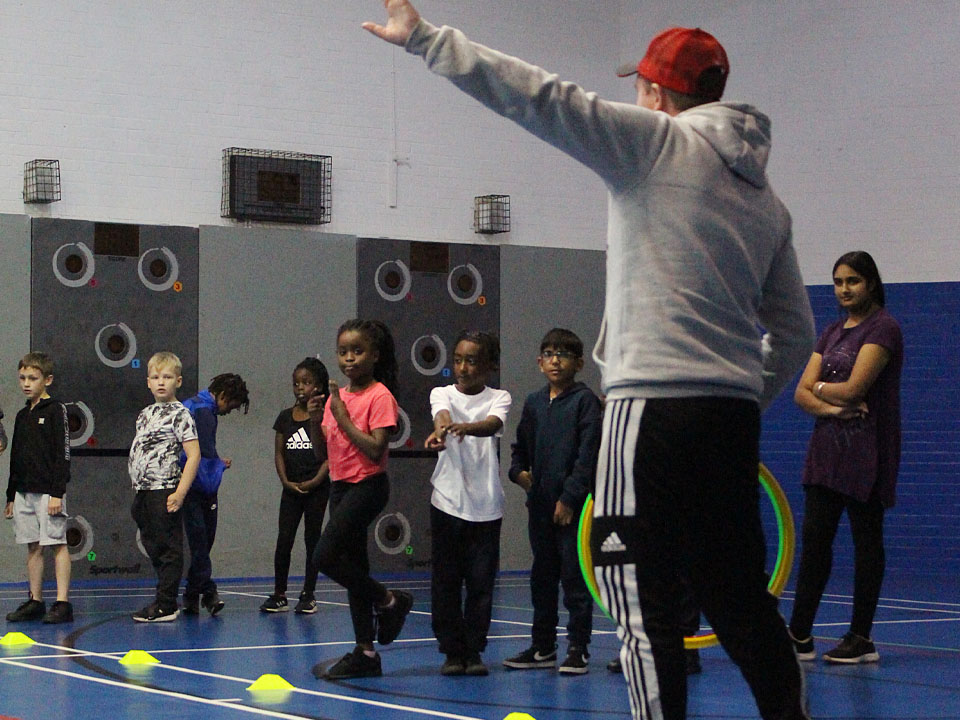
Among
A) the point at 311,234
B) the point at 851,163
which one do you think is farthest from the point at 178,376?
the point at 851,163

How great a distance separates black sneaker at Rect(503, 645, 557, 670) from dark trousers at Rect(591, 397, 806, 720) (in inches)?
116

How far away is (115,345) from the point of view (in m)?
9.85

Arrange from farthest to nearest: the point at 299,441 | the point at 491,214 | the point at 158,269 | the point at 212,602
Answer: the point at 491,214 < the point at 158,269 < the point at 299,441 < the point at 212,602

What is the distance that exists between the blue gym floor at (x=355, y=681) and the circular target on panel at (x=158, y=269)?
2937 mm

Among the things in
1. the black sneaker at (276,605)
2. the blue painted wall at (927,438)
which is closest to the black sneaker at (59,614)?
the black sneaker at (276,605)

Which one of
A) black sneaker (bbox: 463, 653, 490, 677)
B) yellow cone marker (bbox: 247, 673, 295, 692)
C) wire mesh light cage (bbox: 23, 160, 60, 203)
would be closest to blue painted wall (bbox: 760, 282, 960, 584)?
black sneaker (bbox: 463, 653, 490, 677)

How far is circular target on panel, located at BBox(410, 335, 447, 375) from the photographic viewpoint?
10820 millimetres

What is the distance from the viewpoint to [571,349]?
5.93 metres

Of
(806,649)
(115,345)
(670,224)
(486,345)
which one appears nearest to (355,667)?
(486,345)

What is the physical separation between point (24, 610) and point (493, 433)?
3.07m

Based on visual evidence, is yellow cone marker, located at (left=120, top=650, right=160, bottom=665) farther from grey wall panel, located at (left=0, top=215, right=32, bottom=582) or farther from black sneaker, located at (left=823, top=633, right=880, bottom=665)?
grey wall panel, located at (left=0, top=215, right=32, bottom=582)

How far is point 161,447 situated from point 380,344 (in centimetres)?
230

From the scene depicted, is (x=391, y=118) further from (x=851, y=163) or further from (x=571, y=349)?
(x=571, y=349)

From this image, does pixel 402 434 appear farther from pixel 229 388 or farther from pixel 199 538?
pixel 199 538
